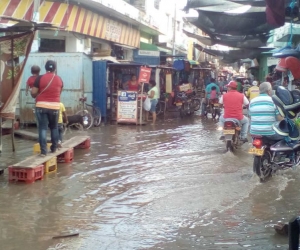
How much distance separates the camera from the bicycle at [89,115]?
16.0 metres

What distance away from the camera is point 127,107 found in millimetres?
17469

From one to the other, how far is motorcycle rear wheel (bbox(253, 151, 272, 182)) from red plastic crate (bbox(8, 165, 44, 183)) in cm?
360

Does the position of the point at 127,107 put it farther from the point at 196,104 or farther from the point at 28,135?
the point at 196,104

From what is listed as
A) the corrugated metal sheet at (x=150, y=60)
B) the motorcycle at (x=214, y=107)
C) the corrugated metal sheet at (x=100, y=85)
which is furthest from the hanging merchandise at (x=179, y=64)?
the corrugated metal sheet at (x=100, y=85)

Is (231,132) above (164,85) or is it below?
below

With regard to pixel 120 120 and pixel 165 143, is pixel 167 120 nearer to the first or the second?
pixel 120 120

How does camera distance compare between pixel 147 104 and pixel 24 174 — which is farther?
pixel 147 104

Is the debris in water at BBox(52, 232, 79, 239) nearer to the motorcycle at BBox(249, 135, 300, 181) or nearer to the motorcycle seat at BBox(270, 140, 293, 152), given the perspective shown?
the motorcycle at BBox(249, 135, 300, 181)

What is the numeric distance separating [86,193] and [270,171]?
3.16 metres

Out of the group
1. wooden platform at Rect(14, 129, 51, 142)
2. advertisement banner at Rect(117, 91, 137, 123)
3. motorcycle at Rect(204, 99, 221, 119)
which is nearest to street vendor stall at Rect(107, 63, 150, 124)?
advertisement banner at Rect(117, 91, 137, 123)

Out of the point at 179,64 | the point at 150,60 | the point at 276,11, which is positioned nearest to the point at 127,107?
the point at 150,60

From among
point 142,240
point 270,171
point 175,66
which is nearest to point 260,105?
point 270,171

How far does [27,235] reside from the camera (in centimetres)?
543

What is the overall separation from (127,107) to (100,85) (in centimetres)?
123
